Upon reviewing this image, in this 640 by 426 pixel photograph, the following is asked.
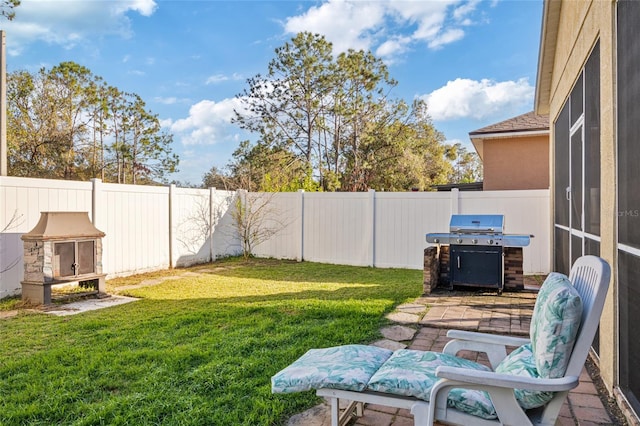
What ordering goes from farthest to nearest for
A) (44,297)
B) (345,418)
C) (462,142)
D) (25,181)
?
(462,142), (25,181), (44,297), (345,418)

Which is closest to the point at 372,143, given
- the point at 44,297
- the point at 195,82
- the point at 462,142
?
the point at 195,82

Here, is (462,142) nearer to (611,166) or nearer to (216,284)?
(216,284)

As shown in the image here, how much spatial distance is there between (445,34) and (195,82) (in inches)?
451

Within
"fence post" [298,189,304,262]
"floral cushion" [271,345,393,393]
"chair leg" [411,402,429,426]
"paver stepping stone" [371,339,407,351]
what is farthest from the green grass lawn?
"fence post" [298,189,304,262]

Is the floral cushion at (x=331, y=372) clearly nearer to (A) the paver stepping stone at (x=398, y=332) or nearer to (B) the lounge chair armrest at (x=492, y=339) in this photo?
(B) the lounge chair armrest at (x=492, y=339)

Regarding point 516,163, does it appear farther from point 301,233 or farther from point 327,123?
point 327,123

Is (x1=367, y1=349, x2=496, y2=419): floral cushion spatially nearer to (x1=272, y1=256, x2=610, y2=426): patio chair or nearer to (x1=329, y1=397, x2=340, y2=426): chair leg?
(x1=272, y1=256, x2=610, y2=426): patio chair

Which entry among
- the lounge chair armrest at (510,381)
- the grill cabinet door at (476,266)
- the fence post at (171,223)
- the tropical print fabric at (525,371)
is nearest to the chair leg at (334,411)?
the lounge chair armrest at (510,381)

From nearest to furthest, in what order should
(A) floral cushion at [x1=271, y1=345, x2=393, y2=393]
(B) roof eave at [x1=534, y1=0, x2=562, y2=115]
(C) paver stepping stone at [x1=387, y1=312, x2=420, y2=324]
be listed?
(A) floral cushion at [x1=271, y1=345, x2=393, y2=393] < (C) paver stepping stone at [x1=387, y1=312, x2=420, y2=324] < (B) roof eave at [x1=534, y1=0, x2=562, y2=115]

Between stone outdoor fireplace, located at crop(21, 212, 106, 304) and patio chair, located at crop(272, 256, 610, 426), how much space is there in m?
5.19

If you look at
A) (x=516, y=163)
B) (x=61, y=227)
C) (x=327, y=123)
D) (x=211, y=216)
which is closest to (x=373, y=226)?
(x=211, y=216)

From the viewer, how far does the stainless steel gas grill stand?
247 inches

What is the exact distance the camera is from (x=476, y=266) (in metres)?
6.44

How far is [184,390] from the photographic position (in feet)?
9.89
